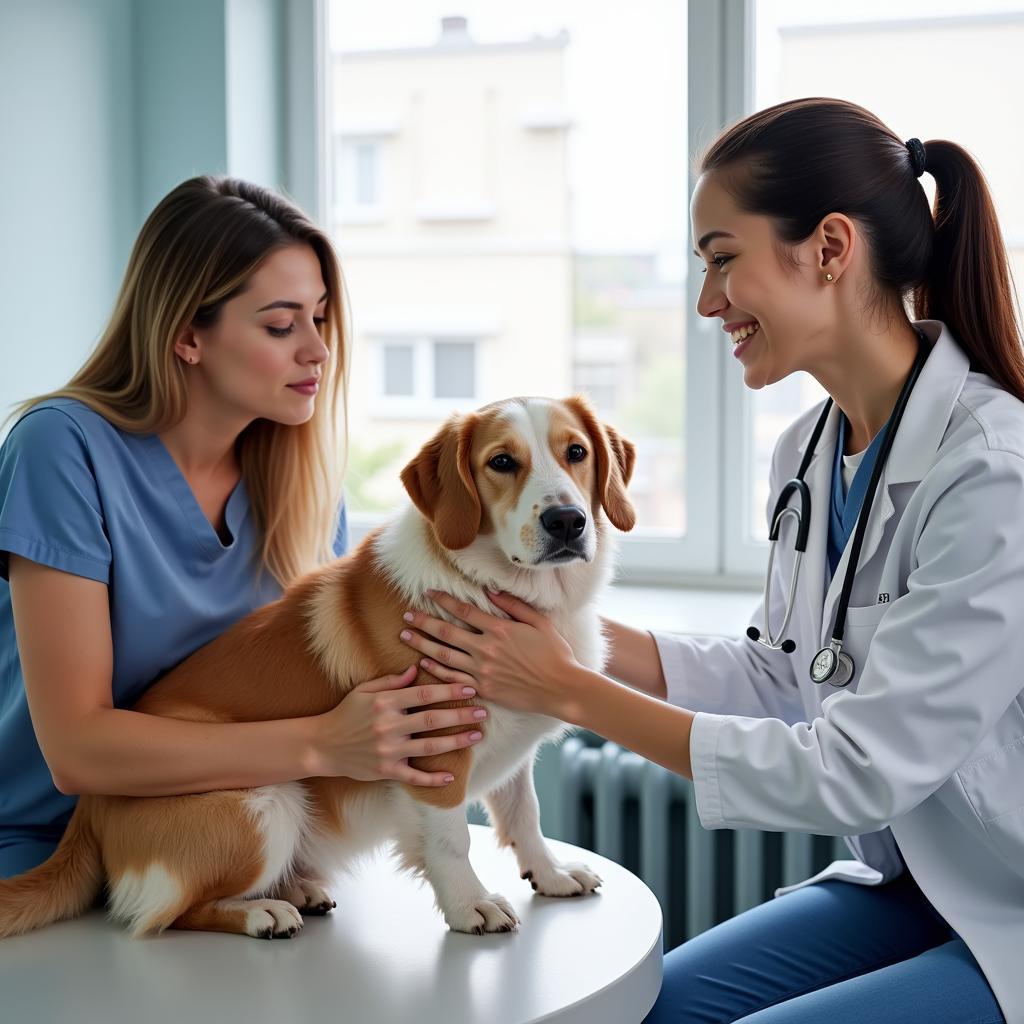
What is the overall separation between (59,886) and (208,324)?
2.53 feet

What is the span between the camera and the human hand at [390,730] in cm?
130

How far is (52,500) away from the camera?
4.57 ft

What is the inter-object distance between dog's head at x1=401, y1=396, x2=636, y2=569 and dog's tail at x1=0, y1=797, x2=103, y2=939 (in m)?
0.58

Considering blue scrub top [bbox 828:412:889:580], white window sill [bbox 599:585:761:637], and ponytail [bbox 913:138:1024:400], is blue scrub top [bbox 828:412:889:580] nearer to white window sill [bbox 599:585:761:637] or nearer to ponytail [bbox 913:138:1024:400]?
ponytail [bbox 913:138:1024:400]

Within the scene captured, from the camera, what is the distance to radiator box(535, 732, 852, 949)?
2.14m

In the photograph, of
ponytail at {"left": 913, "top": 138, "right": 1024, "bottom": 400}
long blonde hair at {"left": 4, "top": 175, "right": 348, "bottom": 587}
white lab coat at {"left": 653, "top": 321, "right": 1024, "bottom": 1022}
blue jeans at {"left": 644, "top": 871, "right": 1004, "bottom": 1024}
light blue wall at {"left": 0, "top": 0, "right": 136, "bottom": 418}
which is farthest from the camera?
light blue wall at {"left": 0, "top": 0, "right": 136, "bottom": 418}

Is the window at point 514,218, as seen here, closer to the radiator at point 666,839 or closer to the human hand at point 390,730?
the radiator at point 666,839

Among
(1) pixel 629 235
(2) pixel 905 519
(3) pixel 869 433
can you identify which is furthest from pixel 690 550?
(2) pixel 905 519

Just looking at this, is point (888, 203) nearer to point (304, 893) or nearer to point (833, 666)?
point (833, 666)

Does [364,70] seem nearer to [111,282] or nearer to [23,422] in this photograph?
[111,282]

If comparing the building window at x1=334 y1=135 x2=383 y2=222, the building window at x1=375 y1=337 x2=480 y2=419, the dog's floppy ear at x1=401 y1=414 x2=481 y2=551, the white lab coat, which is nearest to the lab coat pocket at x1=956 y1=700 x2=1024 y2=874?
the white lab coat

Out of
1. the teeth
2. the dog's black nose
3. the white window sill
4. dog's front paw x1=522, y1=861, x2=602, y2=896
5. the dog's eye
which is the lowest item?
dog's front paw x1=522, y1=861, x2=602, y2=896

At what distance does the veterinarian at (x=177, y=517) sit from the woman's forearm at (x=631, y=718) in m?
0.16

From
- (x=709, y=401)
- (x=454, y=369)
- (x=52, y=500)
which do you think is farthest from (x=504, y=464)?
(x=454, y=369)
